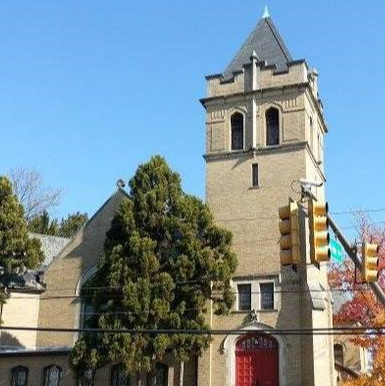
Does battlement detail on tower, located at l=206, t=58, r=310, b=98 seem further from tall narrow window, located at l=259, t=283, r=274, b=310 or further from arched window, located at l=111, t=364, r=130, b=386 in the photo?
arched window, located at l=111, t=364, r=130, b=386

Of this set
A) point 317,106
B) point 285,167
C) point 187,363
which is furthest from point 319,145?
point 187,363

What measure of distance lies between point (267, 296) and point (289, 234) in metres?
20.4

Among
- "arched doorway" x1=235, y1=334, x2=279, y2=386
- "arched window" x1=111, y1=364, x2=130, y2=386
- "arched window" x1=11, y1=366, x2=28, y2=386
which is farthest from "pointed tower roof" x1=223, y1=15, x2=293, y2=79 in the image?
"arched window" x1=11, y1=366, x2=28, y2=386

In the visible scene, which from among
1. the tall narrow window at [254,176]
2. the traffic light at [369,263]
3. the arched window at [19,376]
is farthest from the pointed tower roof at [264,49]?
the traffic light at [369,263]

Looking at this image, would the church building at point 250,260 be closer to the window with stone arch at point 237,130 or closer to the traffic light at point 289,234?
the window with stone arch at point 237,130

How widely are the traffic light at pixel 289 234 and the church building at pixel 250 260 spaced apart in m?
18.8

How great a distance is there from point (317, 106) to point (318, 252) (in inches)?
1078

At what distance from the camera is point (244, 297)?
98.8 feet

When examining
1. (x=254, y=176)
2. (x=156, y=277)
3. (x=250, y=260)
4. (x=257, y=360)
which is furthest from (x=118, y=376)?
(x=254, y=176)

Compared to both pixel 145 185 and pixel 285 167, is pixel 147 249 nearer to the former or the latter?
pixel 145 185

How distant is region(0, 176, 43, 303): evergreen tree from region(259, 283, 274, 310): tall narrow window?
10127mm

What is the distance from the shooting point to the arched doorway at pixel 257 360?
94.3 feet

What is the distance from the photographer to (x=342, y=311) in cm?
3934

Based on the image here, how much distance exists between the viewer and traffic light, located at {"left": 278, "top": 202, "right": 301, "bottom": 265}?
976 centimetres
